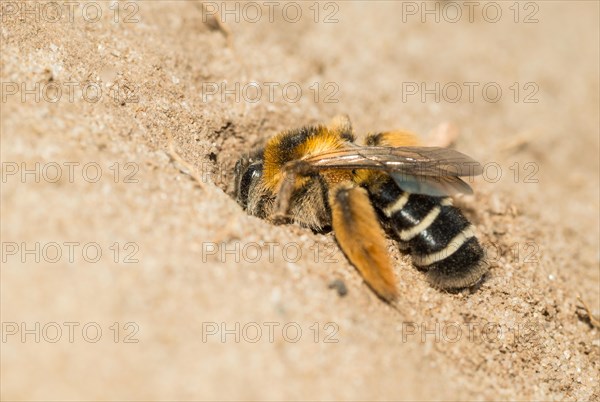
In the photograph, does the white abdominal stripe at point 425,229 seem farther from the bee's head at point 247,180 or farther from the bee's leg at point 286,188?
the bee's head at point 247,180

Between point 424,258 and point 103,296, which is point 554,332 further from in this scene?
point 103,296

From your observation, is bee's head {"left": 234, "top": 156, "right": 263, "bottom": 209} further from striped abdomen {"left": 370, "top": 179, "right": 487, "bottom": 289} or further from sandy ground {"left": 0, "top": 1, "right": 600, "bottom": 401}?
striped abdomen {"left": 370, "top": 179, "right": 487, "bottom": 289}

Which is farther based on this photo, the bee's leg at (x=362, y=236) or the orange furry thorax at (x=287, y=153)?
the orange furry thorax at (x=287, y=153)

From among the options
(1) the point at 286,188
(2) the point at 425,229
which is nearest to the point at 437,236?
(2) the point at 425,229

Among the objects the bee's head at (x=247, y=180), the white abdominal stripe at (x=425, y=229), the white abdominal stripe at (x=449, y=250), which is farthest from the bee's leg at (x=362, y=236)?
the bee's head at (x=247, y=180)

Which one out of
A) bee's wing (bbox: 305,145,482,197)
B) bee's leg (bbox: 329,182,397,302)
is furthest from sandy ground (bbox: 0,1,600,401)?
bee's wing (bbox: 305,145,482,197)
